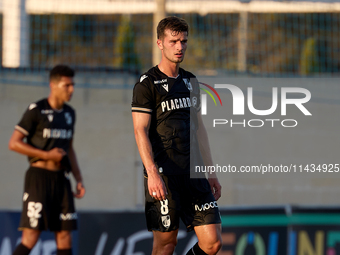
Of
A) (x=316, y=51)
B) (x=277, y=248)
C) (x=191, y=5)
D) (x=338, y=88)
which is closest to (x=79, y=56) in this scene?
(x=316, y=51)

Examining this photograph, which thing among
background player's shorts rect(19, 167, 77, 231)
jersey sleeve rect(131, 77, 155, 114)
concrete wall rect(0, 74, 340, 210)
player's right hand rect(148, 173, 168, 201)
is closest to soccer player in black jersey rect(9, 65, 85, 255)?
background player's shorts rect(19, 167, 77, 231)

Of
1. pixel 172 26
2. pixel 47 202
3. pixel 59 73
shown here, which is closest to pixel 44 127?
pixel 59 73

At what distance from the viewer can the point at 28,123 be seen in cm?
505

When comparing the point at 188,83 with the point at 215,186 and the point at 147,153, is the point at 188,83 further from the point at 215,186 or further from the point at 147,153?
the point at 215,186

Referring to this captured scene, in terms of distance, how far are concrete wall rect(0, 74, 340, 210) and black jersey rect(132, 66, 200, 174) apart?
10.7 feet

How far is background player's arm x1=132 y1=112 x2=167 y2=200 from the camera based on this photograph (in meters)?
3.30

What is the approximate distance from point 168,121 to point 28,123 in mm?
2035

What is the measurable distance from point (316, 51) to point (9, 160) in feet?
26.1

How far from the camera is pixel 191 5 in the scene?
297 inches

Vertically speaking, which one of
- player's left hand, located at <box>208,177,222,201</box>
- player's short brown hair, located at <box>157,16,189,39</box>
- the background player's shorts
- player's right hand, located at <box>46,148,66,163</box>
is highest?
player's short brown hair, located at <box>157,16,189,39</box>

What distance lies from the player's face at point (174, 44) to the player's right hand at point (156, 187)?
0.86 metres

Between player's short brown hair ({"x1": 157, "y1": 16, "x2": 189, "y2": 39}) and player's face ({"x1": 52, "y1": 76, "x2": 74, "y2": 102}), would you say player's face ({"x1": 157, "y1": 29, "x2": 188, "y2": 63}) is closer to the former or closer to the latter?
player's short brown hair ({"x1": 157, "y1": 16, "x2": 189, "y2": 39})

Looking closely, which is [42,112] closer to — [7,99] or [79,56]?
[7,99]

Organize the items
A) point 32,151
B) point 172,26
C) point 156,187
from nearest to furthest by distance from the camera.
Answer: point 156,187 < point 172,26 < point 32,151
